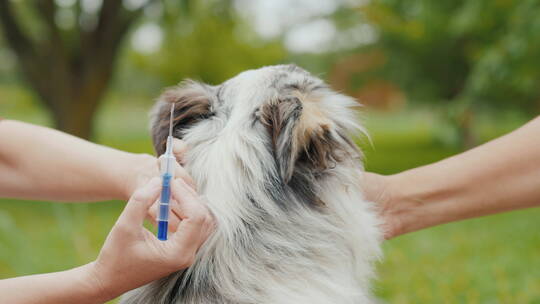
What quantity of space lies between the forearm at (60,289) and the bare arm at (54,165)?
662mm

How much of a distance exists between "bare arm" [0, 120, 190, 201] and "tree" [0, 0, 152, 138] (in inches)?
349

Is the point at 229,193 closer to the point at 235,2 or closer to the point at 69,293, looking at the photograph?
the point at 69,293

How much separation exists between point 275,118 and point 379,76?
18.5 meters

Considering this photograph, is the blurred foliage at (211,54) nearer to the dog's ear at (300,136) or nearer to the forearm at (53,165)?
the forearm at (53,165)

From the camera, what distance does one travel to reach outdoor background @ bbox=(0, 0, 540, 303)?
5.25m

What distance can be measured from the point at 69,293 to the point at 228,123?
0.74m

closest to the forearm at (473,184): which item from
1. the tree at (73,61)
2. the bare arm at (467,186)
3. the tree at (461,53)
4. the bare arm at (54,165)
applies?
the bare arm at (467,186)

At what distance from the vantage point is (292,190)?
190 cm

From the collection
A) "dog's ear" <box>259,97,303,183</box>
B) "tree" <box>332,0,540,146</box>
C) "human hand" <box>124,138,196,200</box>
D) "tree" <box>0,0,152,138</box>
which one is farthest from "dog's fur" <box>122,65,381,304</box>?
"tree" <box>0,0,152,138</box>

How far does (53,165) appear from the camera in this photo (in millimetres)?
2590

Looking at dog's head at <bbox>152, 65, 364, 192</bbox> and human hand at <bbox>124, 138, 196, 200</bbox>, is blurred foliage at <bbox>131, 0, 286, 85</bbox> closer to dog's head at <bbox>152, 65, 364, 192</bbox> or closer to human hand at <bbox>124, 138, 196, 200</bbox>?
human hand at <bbox>124, 138, 196, 200</bbox>

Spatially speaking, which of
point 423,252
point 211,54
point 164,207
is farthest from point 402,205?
point 211,54

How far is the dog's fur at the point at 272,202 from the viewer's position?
70.9 inches

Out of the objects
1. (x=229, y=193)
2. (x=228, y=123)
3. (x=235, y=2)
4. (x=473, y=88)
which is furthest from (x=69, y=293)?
(x=235, y=2)
